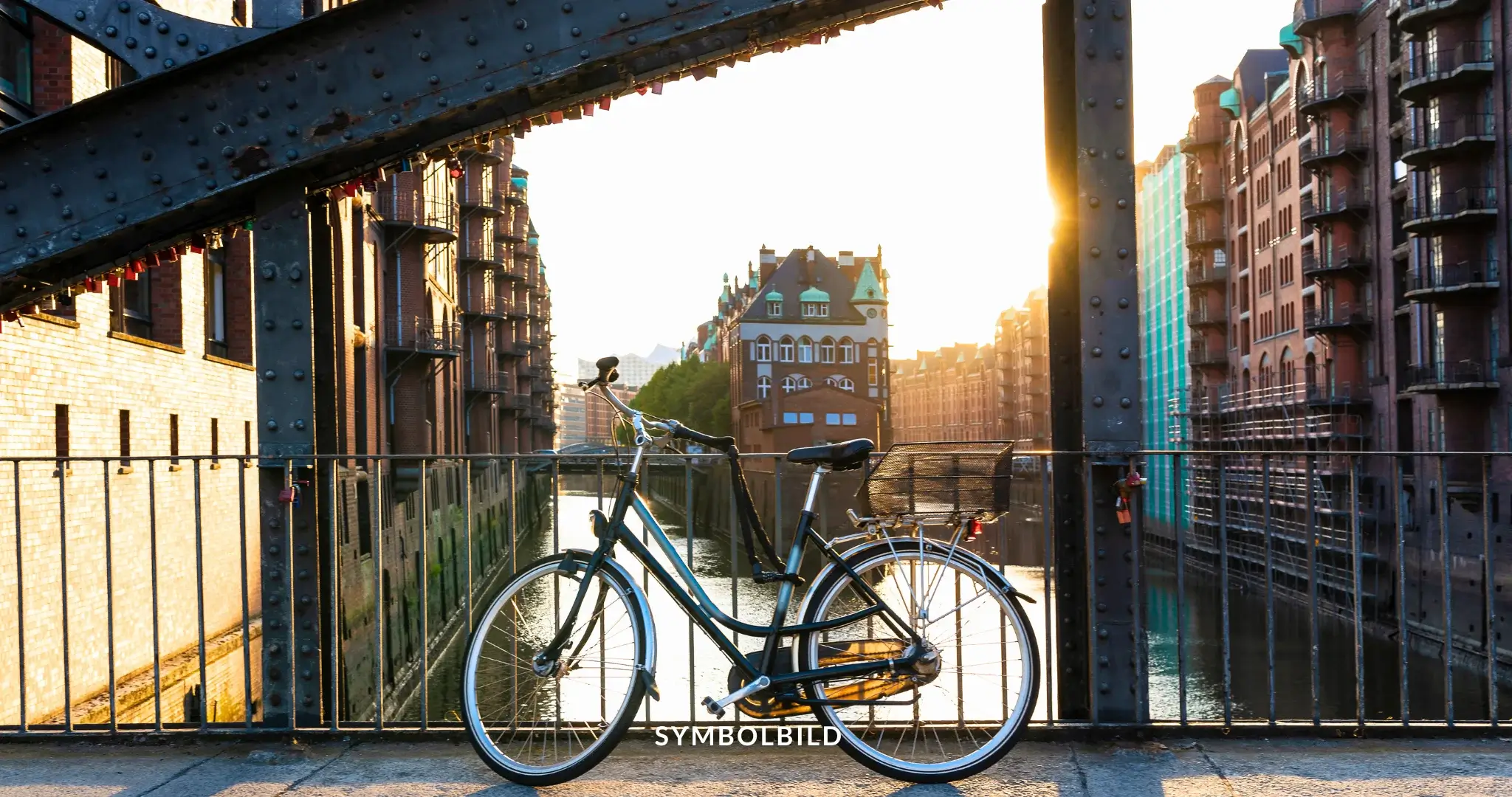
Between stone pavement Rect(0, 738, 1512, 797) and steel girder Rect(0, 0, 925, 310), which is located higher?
steel girder Rect(0, 0, 925, 310)

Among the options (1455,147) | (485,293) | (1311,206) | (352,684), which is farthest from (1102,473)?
(485,293)

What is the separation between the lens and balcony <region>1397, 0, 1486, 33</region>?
37.2 m

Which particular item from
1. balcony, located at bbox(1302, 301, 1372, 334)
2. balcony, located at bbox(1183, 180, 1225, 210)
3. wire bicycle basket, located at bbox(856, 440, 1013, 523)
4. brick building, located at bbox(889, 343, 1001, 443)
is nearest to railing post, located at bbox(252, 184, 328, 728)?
wire bicycle basket, located at bbox(856, 440, 1013, 523)

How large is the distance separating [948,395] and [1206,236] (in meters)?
80.0

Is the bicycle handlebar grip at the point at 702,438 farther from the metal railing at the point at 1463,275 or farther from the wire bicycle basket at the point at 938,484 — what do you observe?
the metal railing at the point at 1463,275

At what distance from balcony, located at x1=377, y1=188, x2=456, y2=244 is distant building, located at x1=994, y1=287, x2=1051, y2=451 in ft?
215

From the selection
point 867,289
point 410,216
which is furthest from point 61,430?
point 867,289

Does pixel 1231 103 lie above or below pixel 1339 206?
above

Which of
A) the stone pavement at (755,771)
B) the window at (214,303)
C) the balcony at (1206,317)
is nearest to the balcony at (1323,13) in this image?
the balcony at (1206,317)

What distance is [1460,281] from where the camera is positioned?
1507 inches

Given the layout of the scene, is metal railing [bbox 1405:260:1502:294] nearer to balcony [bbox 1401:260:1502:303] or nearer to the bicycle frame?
balcony [bbox 1401:260:1502:303]

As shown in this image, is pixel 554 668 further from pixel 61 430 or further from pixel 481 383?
pixel 481 383

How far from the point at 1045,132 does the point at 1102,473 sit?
56.5 inches

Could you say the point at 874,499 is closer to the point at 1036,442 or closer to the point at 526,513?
→ the point at 526,513
